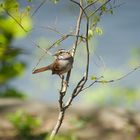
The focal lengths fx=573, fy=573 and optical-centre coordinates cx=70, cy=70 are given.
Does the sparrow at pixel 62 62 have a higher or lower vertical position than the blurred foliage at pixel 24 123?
higher

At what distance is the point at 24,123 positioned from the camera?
27.1 ft

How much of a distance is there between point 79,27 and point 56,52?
24 cm

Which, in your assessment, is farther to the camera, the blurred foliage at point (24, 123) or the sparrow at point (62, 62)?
the blurred foliage at point (24, 123)

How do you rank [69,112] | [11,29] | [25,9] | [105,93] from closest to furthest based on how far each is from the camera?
1. [25,9]
2. [69,112]
3. [105,93]
4. [11,29]

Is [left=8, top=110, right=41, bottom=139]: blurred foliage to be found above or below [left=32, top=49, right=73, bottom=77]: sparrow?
below

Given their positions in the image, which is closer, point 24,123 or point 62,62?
point 62,62

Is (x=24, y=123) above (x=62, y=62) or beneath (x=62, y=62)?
beneath

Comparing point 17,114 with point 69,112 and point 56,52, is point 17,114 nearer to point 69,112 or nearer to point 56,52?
point 69,112

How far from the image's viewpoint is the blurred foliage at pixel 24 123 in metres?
8.17

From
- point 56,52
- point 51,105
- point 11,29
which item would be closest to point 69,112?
point 51,105

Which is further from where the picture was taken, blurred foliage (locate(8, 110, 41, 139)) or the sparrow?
blurred foliage (locate(8, 110, 41, 139))

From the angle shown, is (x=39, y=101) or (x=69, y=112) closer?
(x=69, y=112)

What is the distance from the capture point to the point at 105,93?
14.1 meters

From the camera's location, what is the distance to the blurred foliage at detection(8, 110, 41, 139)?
322 inches
